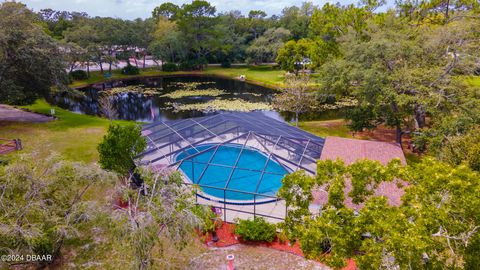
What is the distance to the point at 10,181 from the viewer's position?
9188 mm

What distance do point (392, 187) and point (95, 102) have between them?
36843 millimetres

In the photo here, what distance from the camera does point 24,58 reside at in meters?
22.6

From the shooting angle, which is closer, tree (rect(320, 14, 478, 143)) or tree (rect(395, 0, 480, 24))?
tree (rect(320, 14, 478, 143))

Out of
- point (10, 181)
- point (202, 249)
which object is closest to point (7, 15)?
point (10, 181)

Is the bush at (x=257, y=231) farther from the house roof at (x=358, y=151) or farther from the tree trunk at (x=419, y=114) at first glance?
the tree trunk at (x=419, y=114)

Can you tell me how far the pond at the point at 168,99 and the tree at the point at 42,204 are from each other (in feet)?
52.5

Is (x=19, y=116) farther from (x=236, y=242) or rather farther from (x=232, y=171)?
(x=236, y=242)

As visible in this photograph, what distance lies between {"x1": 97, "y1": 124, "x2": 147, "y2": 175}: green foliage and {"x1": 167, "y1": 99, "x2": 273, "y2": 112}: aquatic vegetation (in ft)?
66.2

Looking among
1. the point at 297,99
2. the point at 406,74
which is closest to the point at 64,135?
the point at 297,99

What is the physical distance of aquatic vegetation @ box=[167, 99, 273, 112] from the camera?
1332 inches

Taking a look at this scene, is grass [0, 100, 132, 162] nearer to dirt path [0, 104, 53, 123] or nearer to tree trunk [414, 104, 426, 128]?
dirt path [0, 104, 53, 123]

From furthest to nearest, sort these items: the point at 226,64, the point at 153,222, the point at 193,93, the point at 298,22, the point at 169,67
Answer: the point at 298,22 → the point at 226,64 → the point at 169,67 → the point at 193,93 → the point at 153,222

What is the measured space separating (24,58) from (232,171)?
65.3 ft

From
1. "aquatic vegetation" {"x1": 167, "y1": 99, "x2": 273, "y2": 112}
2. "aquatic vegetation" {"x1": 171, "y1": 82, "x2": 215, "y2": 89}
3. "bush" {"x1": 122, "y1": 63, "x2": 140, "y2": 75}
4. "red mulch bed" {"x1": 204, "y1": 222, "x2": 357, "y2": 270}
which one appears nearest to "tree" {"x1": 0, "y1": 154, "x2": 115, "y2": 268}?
"red mulch bed" {"x1": 204, "y1": 222, "x2": 357, "y2": 270}
